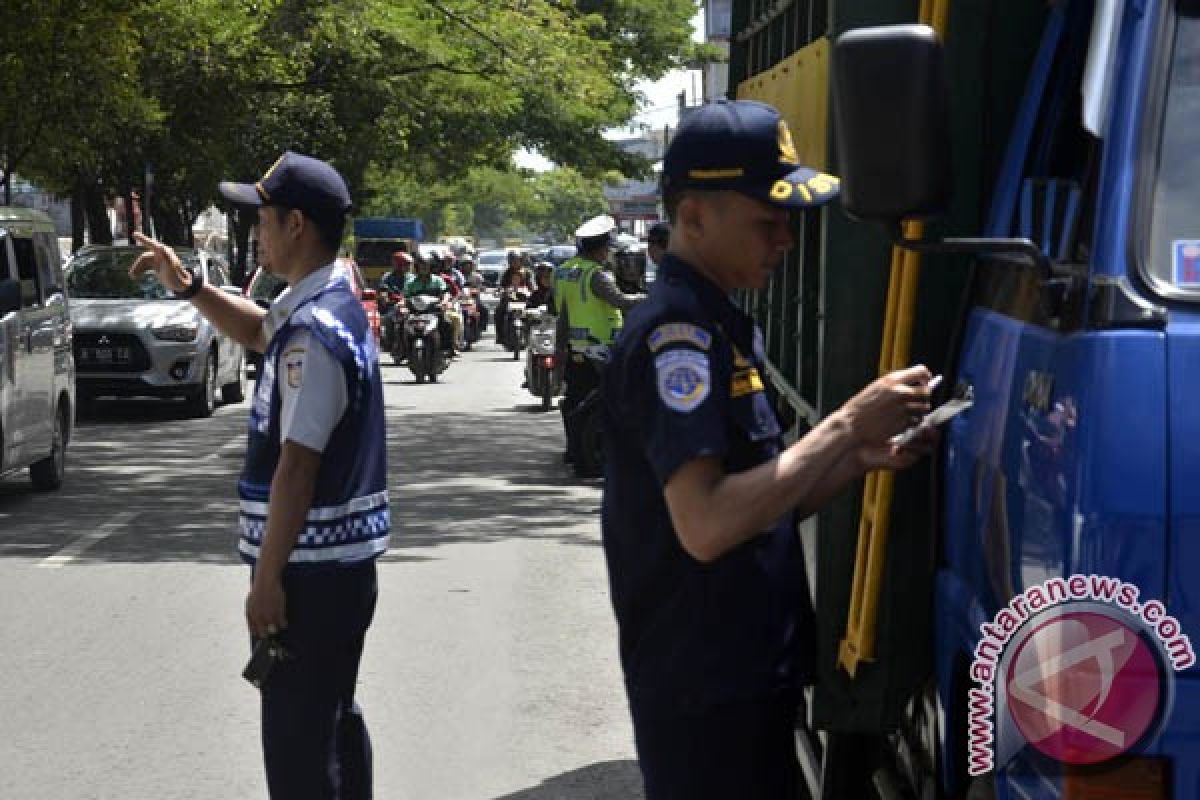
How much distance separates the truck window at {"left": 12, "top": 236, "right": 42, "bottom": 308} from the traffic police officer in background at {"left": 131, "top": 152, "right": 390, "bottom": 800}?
922 centimetres

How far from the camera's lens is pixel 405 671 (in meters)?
8.37

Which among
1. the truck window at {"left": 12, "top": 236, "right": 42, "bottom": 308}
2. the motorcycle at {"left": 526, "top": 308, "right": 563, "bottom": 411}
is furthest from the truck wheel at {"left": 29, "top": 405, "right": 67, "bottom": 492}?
the motorcycle at {"left": 526, "top": 308, "right": 563, "bottom": 411}

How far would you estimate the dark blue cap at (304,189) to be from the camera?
4.78m

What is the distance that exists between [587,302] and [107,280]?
8.71 metres

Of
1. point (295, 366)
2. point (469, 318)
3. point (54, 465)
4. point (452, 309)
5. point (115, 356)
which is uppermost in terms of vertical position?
point (295, 366)

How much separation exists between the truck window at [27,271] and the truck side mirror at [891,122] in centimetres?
1114

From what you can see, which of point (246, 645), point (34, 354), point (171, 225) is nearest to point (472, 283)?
point (171, 225)

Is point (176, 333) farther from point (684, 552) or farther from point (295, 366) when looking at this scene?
point (684, 552)

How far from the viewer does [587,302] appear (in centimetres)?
1496

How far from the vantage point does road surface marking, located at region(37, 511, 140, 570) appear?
11.1m

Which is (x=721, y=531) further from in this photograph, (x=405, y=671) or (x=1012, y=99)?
(x=405, y=671)

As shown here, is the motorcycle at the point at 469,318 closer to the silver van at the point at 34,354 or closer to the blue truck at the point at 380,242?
the blue truck at the point at 380,242

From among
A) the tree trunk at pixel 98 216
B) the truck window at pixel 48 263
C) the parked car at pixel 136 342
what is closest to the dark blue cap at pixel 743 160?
the truck window at pixel 48 263

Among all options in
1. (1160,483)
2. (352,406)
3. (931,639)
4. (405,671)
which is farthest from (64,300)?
(1160,483)
